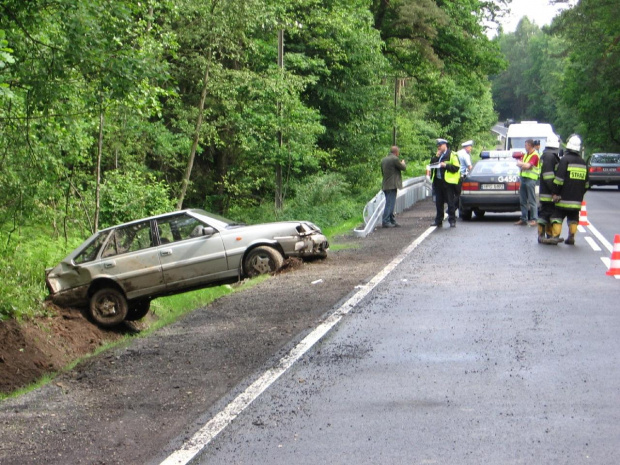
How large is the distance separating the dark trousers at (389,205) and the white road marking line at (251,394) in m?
10.2

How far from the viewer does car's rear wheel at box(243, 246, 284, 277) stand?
1427 centimetres

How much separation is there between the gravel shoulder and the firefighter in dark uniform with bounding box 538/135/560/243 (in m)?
5.63

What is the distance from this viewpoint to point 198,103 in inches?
1032

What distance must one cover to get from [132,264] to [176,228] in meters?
0.89

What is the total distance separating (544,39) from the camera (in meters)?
169

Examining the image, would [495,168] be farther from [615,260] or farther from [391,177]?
[615,260]

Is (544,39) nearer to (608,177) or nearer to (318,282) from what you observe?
(608,177)

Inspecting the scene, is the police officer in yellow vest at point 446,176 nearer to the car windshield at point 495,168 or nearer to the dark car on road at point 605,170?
the car windshield at point 495,168

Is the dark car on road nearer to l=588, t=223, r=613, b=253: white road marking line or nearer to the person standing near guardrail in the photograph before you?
l=588, t=223, r=613, b=253: white road marking line

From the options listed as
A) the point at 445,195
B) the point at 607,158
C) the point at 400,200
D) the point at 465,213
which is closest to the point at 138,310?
the point at 445,195

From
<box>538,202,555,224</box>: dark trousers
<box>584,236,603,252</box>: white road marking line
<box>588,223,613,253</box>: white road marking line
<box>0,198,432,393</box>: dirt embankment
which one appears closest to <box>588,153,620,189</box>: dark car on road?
<box>588,223,613,253</box>: white road marking line

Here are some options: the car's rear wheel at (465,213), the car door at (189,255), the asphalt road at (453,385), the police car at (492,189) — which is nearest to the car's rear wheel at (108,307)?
the car door at (189,255)

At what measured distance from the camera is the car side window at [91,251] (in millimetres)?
14031

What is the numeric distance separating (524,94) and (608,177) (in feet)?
467
